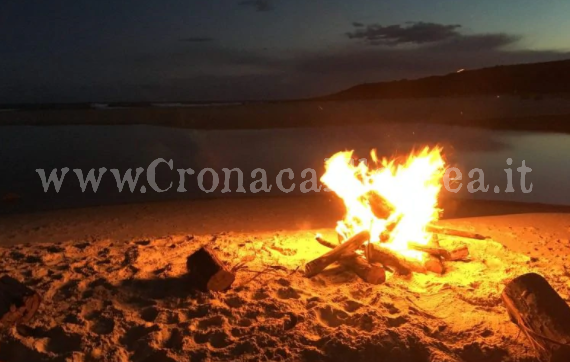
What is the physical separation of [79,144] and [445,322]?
58.4ft

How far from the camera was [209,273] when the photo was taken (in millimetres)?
5301

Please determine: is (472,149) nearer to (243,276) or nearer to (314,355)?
(243,276)

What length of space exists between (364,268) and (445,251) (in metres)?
1.01

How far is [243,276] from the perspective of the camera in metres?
5.75

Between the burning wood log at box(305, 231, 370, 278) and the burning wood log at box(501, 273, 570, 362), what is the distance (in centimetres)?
172

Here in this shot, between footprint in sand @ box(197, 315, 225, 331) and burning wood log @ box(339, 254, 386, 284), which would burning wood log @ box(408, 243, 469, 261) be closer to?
burning wood log @ box(339, 254, 386, 284)

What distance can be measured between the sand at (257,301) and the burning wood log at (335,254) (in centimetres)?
11

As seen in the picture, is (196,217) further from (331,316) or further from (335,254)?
(331,316)

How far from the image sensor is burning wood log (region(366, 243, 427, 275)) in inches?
228

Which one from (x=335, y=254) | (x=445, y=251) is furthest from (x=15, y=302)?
(x=445, y=251)

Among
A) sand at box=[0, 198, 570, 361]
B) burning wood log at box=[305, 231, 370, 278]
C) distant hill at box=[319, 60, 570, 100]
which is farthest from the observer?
distant hill at box=[319, 60, 570, 100]

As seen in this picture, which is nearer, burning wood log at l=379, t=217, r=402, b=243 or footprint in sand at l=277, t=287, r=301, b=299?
footprint in sand at l=277, t=287, r=301, b=299

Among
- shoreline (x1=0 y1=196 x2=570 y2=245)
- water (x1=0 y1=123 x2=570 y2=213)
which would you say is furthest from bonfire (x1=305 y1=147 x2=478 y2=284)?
water (x1=0 y1=123 x2=570 y2=213)

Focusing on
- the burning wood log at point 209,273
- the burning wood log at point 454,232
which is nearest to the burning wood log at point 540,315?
the burning wood log at point 454,232
